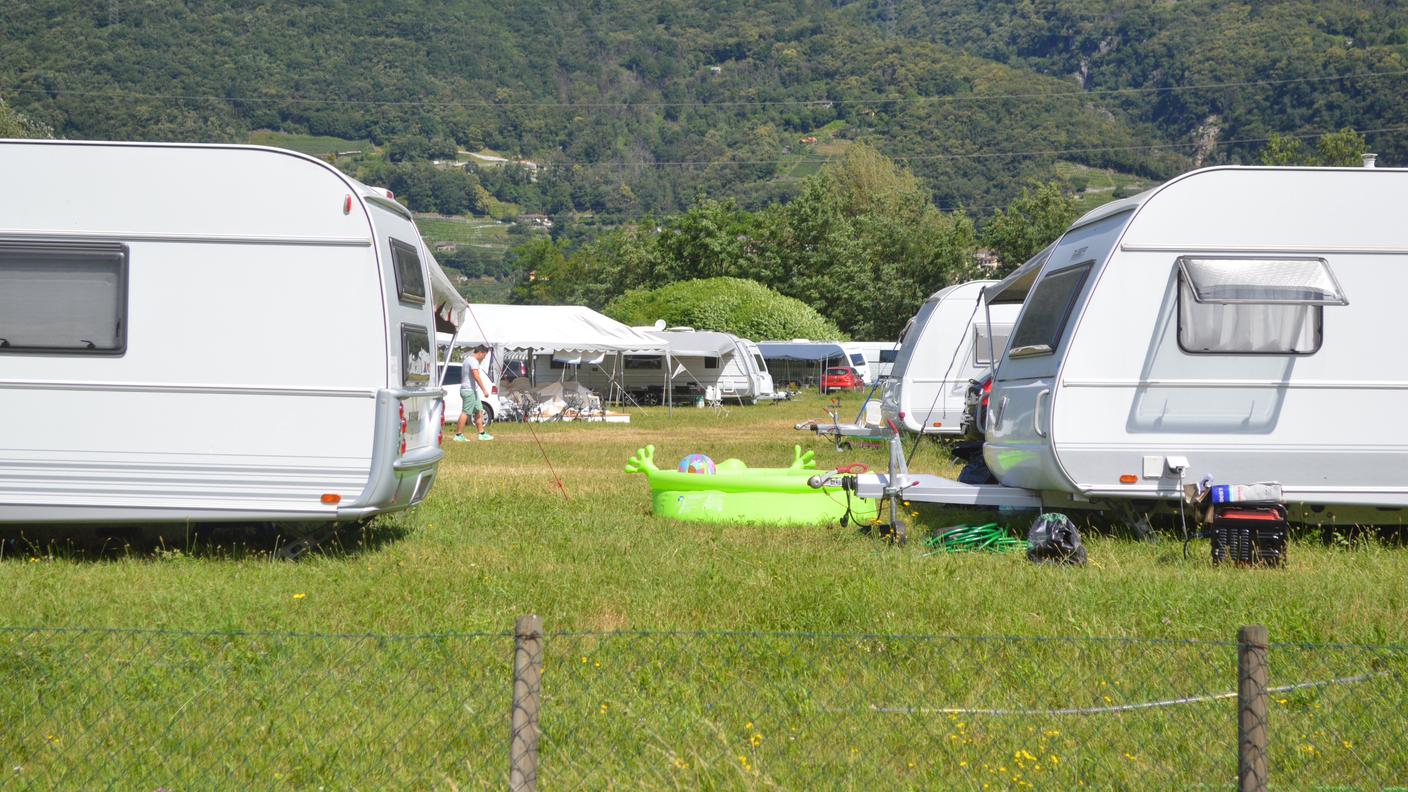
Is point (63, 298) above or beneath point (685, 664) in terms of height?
above

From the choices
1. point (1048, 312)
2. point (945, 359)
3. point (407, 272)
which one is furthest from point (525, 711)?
point (945, 359)

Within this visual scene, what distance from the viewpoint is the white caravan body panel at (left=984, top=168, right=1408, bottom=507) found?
8328 mm

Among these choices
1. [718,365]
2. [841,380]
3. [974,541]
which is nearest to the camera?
[974,541]

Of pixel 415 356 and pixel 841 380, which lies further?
pixel 841 380

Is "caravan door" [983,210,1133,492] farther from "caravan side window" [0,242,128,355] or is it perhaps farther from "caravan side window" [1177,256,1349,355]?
"caravan side window" [0,242,128,355]

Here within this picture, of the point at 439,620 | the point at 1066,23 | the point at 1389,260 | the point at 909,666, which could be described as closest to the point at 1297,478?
the point at 1389,260

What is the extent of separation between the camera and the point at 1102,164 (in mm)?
136250

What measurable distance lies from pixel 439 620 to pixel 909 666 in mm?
2388

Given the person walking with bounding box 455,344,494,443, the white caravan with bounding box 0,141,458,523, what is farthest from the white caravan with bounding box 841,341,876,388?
the white caravan with bounding box 0,141,458,523

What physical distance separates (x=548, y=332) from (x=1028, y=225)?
36.8 m

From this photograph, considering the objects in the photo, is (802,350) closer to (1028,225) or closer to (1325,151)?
(1028,225)

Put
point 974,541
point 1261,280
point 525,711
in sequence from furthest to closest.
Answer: point 974,541 < point 1261,280 < point 525,711

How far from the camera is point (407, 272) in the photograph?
27.5 feet

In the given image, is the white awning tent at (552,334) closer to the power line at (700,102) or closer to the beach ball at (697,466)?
the beach ball at (697,466)
